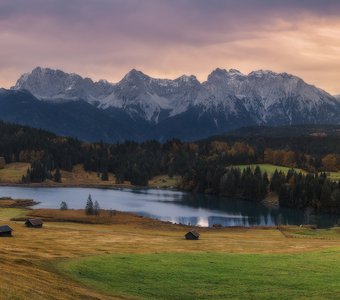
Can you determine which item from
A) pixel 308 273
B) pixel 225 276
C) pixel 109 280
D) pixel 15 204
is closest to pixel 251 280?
pixel 225 276

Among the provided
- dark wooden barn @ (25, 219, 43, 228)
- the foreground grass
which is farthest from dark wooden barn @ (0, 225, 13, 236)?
the foreground grass

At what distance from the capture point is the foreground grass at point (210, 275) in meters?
51.1

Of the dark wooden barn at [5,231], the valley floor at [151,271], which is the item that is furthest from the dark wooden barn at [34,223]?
the valley floor at [151,271]

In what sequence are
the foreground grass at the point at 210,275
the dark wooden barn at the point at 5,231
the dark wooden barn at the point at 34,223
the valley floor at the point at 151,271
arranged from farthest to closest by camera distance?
the dark wooden barn at the point at 34,223
the dark wooden barn at the point at 5,231
the foreground grass at the point at 210,275
the valley floor at the point at 151,271

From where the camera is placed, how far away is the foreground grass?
168 feet

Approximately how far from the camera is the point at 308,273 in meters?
60.3

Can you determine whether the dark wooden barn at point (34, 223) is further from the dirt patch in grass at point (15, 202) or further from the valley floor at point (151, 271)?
the dirt patch in grass at point (15, 202)

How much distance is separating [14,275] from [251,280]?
2367 centimetres

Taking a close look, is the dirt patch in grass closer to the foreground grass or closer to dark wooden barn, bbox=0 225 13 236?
dark wooden barn, bbox=0 225 13 236

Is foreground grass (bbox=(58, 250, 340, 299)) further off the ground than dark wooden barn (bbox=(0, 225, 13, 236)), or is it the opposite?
dark wooden barn (bbox=(0, 225, 13, 236))

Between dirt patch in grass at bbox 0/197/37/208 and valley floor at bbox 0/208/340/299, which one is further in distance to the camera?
dirt patch in grass at bbox 0/197/37/208

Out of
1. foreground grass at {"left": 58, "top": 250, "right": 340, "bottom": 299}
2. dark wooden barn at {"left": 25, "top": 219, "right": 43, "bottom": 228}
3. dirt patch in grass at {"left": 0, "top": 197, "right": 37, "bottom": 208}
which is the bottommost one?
foreground grass at {"left": 58, "top": 250, "right": 340, "bottom": 299}

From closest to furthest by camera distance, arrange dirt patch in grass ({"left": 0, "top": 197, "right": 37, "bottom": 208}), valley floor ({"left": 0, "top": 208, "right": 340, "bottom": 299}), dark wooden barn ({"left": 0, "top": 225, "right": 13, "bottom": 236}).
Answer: valley floor ({"left": 0, "top": 208, "right": 340, "bottom": 299}), dark wooden barn ({"left": 0, "top": 225, "right": 13, "bottom": 236}), dirt patch in grass ({"left": 0, "top": 197, "right": 37, "bottom": 208})

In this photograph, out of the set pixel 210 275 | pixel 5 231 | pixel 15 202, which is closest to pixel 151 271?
pixel 210 275
